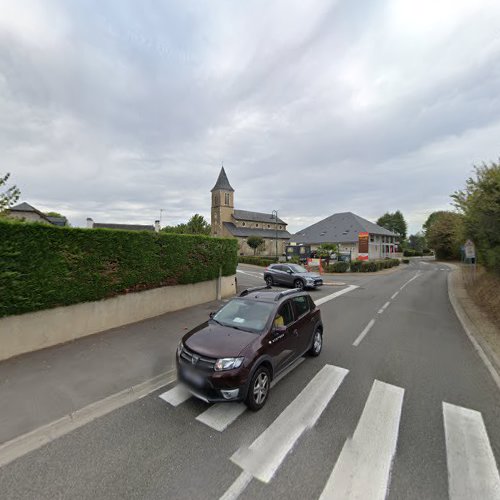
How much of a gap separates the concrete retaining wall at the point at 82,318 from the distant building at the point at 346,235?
124 ft

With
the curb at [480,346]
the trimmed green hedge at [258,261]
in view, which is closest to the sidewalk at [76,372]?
the curb at [480,346]

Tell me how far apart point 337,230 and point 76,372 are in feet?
157

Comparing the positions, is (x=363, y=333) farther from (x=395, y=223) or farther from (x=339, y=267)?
(x=395, y=223)

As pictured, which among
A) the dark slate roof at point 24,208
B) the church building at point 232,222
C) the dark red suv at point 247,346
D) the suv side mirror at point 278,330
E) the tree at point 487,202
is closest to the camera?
the dark red suv at point 247,346

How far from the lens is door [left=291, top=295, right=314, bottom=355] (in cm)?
534

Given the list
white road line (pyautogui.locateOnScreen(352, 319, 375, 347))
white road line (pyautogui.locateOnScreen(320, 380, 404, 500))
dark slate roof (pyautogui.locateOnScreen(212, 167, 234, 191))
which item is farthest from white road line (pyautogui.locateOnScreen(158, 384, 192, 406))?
dark slate roof (pyautogui.locateOnScreen(212, 167, 234, 191))

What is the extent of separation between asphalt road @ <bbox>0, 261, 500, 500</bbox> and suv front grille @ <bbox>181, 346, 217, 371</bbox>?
0.70 metres

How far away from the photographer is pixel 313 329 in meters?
5.95

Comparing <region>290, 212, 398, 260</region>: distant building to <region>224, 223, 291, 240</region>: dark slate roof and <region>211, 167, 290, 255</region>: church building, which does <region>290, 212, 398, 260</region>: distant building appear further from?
<region>224, 223, 291, 240</region>: dark slate roof

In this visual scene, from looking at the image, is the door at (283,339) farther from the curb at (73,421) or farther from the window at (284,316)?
the curb at (73,421)

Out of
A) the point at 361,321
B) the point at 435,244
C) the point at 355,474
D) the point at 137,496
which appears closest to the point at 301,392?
the point at 355,474

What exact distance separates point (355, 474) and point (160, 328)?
6.41m

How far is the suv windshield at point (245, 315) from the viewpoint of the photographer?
15.5ft

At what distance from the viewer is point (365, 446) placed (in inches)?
127
